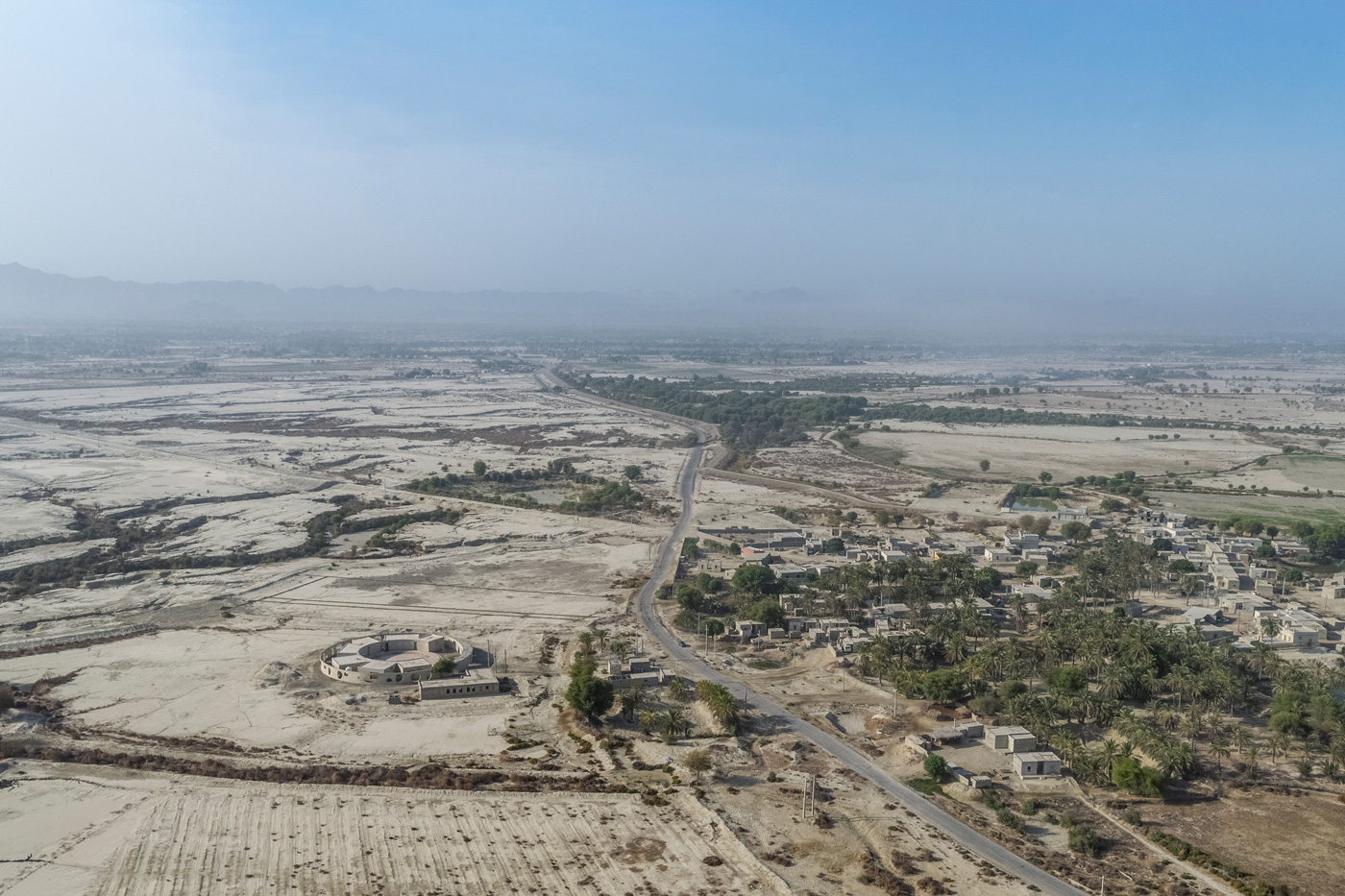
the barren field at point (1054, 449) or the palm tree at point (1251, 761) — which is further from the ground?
the barren field at point (1054, 449)

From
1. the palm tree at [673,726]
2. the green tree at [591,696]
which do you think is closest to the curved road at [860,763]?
the palm tree at [673,726]

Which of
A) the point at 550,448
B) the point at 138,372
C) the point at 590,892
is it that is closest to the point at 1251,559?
the point at 590,892

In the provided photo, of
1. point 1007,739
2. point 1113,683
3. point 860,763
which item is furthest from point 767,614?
point 1113,683

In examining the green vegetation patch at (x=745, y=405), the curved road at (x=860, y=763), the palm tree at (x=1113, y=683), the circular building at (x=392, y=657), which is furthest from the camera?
the green vegetation patch at (x=745, y=405)

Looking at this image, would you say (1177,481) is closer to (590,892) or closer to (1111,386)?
(590,892)

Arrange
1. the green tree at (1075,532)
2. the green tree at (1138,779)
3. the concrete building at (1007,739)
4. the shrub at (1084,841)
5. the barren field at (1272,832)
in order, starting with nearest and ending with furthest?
the barren field at (1272,832) → the shrub at (1084,841) → the green tree at (1138,779) → the concrete building at (1007,739) → the green tree at (1075,532)

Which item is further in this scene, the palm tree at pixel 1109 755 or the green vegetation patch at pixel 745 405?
the green vegetation patch at pixel 745 405

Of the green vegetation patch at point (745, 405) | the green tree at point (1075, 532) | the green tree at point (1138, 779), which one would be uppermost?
the green vegetation patch at point (745, 405)

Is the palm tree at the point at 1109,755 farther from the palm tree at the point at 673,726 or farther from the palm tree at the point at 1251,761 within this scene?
the palm tree at the point at 673,726
